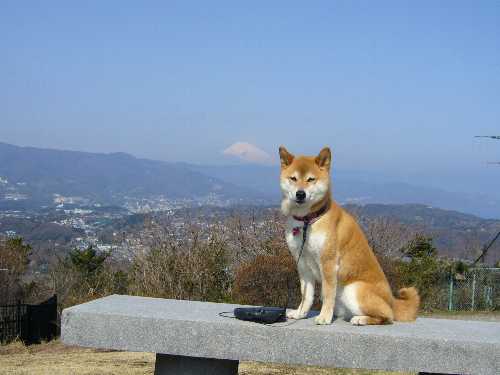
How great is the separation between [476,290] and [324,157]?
1748cm

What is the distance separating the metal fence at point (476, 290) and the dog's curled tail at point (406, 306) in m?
15.6

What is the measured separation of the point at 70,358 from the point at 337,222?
23.1 ft

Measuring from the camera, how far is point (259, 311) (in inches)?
203

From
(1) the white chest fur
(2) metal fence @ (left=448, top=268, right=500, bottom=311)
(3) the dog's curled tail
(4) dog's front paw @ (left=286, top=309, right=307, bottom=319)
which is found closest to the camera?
(1) the white chest fur

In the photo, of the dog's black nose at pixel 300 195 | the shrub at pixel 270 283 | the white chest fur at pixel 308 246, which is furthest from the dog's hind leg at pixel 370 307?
the shrub at pixel 270 283

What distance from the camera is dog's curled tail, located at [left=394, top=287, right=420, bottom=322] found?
18.3 ft

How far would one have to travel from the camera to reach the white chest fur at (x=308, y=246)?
4887mm

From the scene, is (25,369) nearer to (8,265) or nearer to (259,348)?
(259,348)

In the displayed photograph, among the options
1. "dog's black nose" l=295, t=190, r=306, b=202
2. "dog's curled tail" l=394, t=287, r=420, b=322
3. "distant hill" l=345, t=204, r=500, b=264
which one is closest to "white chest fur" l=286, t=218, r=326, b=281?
"dog's black nose" l=295, t=190, r=306, b=202

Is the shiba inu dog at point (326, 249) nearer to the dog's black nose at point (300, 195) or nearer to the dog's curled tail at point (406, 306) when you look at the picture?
the dog's black nose at point (300, 195)

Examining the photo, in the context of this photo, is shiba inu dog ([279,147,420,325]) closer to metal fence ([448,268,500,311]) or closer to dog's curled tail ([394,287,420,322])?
dog's curled tail ([394,287,420,322])

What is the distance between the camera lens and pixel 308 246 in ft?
16.2

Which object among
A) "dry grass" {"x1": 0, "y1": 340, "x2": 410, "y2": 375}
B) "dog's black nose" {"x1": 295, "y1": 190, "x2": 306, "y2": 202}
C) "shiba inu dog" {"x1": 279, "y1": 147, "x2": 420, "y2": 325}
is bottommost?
"dry grass" {"x1": 0, "y1": 340, "x2": 410, "y2": 375}

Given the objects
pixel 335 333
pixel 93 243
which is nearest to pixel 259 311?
pixel 335 333
